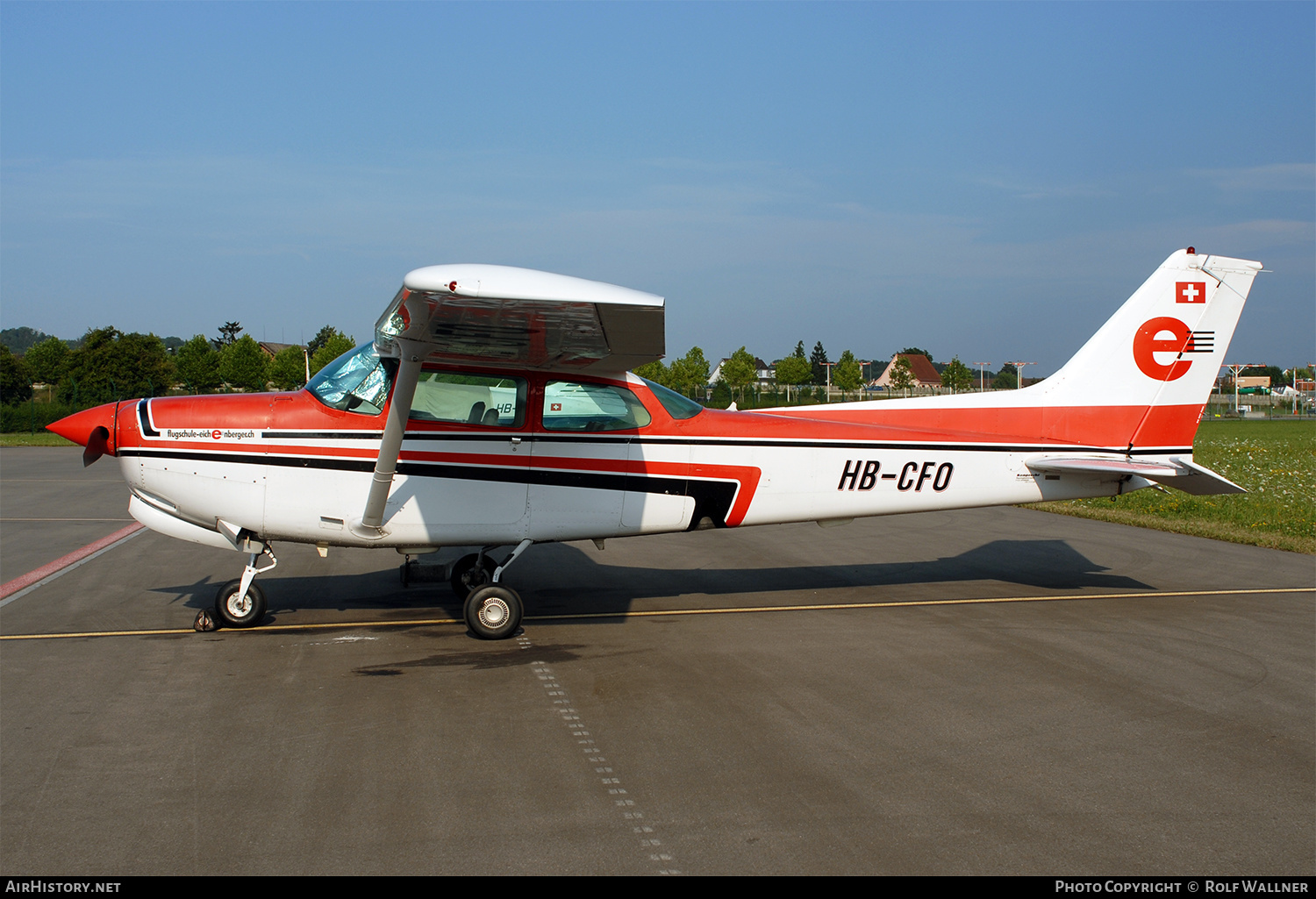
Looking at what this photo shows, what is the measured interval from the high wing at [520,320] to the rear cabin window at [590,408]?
0.57 ft

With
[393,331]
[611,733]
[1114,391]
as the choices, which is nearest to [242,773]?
[611,733]

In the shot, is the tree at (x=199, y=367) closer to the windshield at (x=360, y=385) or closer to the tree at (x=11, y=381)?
the tree at (x=11, y=381)

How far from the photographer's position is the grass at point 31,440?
33688mm

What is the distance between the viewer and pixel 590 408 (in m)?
7.35

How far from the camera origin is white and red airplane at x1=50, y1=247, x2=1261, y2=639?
686 centimetres

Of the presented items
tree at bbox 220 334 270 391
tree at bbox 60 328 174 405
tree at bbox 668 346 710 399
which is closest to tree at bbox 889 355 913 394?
tree at bbox 668 346 710 399

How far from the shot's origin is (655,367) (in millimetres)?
69062

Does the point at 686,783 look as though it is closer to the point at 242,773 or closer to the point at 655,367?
the point at 242,773

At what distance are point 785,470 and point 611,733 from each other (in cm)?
337

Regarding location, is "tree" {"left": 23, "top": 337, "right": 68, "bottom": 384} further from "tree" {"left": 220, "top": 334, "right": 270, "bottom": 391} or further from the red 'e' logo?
the red 'e' logo

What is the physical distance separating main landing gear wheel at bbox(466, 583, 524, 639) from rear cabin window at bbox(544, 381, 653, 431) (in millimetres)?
1378

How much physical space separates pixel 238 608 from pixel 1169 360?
8.51 m

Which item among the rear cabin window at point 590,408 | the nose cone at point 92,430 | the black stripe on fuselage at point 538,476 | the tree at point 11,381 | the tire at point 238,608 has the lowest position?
the tree at point 11,381

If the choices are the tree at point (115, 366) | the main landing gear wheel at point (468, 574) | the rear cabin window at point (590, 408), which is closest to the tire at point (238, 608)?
the main landing gear wheel at point (468, 574)
